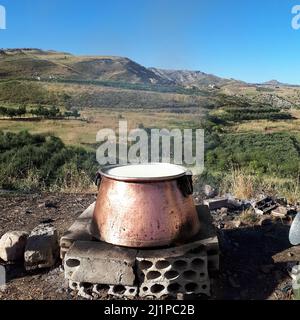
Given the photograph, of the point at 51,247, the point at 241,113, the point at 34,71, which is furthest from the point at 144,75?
the point at 51,247

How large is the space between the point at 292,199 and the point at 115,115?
839 inches

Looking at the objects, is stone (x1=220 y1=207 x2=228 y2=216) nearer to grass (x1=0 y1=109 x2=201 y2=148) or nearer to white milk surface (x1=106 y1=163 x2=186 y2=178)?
white milk surface (x1=106 y1=163 x2=186 y2=178)

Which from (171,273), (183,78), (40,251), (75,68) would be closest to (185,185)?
(171,273)

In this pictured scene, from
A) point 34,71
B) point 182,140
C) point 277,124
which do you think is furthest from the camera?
point 277,124

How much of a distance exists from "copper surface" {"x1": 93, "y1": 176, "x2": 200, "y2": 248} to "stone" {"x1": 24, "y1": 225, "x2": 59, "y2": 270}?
2.08ft

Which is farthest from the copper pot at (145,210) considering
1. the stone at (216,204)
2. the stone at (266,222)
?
the stone at (216,204)

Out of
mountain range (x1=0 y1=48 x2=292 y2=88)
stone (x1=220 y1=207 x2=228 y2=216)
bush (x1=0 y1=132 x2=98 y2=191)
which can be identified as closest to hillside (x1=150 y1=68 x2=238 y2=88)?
mountain range (x1=0 y1=48 x2=292 y2=88)

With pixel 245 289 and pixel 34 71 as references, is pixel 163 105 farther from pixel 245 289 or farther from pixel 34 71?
pixel 245 289

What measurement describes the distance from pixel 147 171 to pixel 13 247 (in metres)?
1.48

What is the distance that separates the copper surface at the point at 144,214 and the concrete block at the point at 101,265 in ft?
0.47

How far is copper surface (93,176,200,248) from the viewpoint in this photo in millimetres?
3176

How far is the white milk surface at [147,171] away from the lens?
11.2 feet

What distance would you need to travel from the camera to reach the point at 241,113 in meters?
39.8

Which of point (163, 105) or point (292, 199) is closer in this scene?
point (292, 199)
